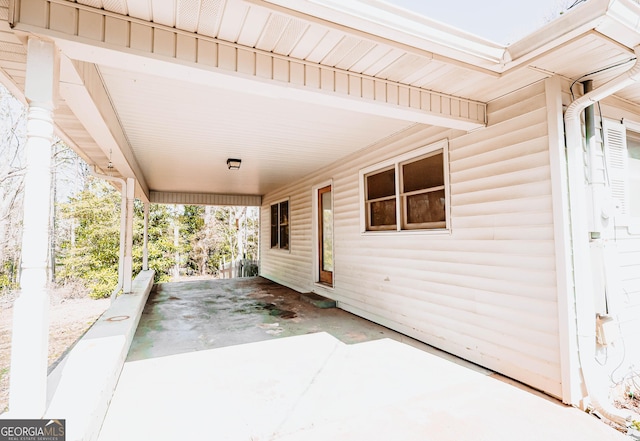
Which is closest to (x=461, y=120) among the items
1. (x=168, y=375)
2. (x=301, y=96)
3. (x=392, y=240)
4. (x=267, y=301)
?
(x=301, y=96)

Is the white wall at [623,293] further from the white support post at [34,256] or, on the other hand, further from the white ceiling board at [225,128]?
the white support post at [34,256]

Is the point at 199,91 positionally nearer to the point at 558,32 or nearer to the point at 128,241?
the point at 558,32

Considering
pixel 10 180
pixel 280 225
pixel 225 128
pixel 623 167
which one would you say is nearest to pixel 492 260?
pixel 623 167

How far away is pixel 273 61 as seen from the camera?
2271 millimetres

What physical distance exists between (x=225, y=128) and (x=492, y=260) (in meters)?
3.29

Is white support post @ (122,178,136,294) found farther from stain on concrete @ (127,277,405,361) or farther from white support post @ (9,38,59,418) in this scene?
white support post @ (9,38,59,418)

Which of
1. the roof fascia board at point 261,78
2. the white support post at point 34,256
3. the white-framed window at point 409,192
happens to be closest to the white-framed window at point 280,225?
the white-framed window at point 409,192

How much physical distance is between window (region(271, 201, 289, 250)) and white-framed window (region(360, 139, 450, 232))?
12.6 feet

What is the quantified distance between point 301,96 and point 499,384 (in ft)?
9.45

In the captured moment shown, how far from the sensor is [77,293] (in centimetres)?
1213

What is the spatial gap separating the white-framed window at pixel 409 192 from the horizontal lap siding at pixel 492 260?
0.44 feet

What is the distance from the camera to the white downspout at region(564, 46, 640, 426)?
249 cm

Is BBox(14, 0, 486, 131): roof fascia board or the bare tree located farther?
the bare tree

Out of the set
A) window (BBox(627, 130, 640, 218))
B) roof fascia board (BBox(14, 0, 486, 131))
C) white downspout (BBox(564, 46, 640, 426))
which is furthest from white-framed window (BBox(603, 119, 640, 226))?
roof fascia board (BBox(14, 0, 486, 131))
